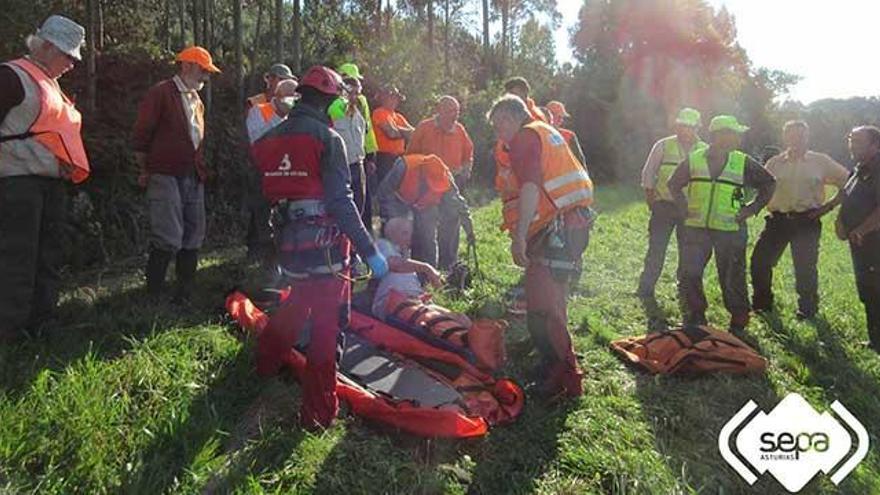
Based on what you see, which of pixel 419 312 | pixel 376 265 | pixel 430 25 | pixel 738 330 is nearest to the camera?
pixel 376 265

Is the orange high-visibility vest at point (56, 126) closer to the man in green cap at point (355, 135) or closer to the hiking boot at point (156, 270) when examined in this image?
the hiking boot at point (156, 270)

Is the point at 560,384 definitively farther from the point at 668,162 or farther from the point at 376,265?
the point at 668,162

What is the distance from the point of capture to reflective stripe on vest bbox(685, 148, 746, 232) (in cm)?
553

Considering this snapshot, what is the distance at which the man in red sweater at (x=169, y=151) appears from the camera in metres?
4.88

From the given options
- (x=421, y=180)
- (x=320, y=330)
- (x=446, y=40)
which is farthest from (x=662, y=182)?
(x=446, y=40)

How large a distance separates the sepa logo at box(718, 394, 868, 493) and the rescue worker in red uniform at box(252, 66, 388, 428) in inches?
90.3

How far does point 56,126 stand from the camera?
3.99 metres

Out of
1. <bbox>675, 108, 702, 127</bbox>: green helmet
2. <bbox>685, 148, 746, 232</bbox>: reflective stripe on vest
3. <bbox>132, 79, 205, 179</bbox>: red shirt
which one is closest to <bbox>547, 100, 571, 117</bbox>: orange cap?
<bbox>675, 108, 702, 127</bbox>: green helmet

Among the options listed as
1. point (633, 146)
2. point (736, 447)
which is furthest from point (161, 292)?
point (633, 146)

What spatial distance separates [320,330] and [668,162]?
177 inches

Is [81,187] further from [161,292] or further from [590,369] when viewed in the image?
[590,369]

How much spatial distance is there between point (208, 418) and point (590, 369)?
2.69 m

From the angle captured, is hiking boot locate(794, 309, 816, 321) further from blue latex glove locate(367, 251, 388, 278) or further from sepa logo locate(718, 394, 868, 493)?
blue latex glove locate(367, 251, 388, 278)

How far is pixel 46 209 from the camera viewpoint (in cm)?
415
